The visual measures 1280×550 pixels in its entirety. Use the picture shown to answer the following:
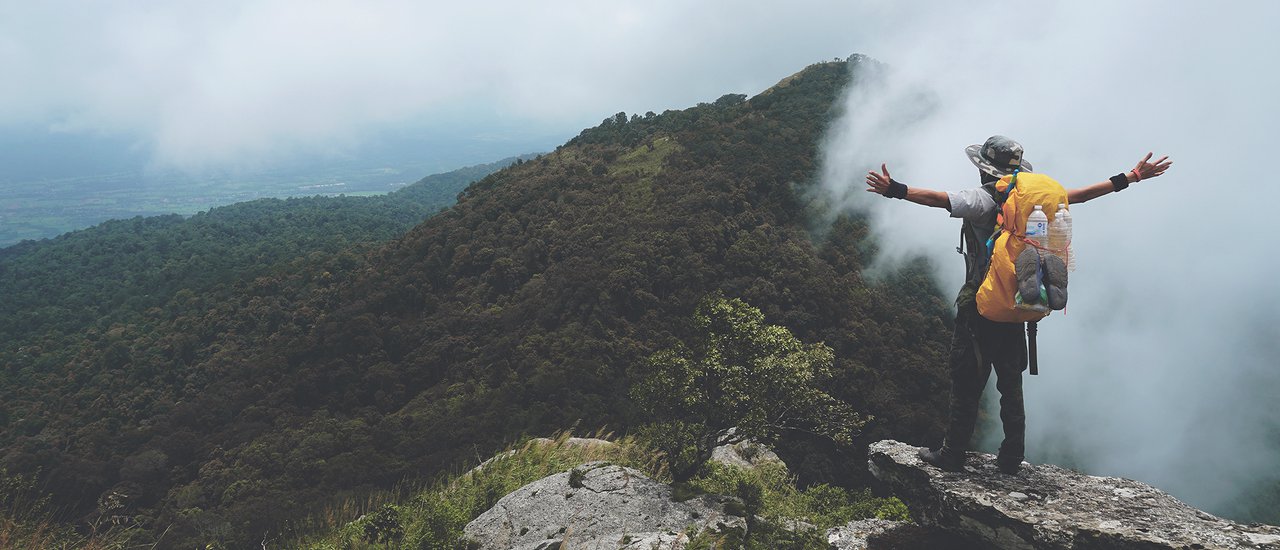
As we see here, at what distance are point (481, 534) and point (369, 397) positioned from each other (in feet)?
164

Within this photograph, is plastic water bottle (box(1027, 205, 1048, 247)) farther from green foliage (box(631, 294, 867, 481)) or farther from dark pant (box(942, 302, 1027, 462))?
green foliage (box(631, 294, 867, 481))

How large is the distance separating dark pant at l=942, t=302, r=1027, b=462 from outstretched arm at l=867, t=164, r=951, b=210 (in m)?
1.03

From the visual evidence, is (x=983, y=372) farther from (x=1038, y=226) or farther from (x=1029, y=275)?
(x=1038, y=226)

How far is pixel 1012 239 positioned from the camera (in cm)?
482

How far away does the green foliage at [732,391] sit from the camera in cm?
805

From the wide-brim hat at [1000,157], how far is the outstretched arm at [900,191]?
63 centimetres

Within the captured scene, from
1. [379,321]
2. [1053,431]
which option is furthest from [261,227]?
[1053,431]

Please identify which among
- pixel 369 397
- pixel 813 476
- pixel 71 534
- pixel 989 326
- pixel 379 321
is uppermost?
pixel 989 326

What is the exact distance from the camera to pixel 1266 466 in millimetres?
78438

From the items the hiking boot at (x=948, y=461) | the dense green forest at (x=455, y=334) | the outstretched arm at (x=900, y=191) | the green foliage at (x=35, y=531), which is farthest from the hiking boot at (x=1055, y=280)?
the dense green forest at (x=455, y=334)

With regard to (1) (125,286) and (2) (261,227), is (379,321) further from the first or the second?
(2) (261,227)

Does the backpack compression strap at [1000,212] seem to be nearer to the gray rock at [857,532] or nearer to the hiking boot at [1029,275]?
the hiking boot at [1029,275]

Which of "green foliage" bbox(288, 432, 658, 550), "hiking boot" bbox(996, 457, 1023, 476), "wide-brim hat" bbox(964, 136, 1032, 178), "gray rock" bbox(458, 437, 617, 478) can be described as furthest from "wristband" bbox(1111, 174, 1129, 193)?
"gray rock" bbox(458, 437, 617, 478)

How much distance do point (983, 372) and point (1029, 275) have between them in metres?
1.24
